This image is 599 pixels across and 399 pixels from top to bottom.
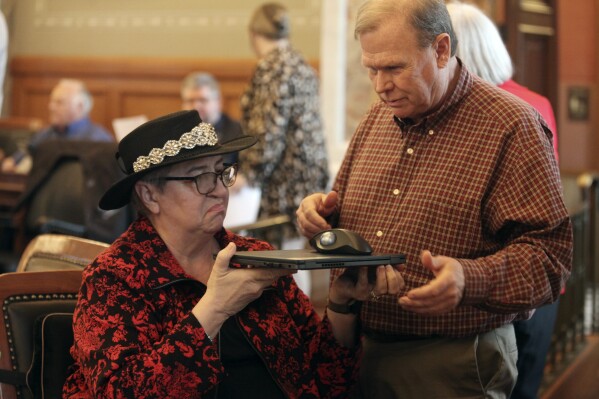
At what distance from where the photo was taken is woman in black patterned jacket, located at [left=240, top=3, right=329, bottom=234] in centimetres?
446

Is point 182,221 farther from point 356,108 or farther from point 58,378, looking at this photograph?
point 356,108

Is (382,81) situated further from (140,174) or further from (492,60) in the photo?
(492,60)

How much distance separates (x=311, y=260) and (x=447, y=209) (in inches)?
16.7

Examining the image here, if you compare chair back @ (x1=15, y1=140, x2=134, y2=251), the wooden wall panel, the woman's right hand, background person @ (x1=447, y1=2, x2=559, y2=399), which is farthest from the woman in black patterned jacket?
the wooden wall panel

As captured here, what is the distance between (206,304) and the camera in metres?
1.94

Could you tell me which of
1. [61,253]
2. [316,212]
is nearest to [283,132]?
[61,253]

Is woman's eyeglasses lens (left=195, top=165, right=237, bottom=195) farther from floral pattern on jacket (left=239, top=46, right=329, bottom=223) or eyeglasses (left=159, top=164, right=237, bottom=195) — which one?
floral pattern on jacket (left=239, top=46, right=329, bottom=223)

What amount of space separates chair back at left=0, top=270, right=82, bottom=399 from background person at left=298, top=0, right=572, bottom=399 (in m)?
0.61

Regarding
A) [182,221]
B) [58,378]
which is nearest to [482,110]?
[182,221]

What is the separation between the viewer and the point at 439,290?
5.77 ft

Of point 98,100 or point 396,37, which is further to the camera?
point 98,100

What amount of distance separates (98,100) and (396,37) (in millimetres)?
6970

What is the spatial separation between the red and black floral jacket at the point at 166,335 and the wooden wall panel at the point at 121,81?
5886 millimetres

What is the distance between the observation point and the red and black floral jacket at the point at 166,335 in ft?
6.19
